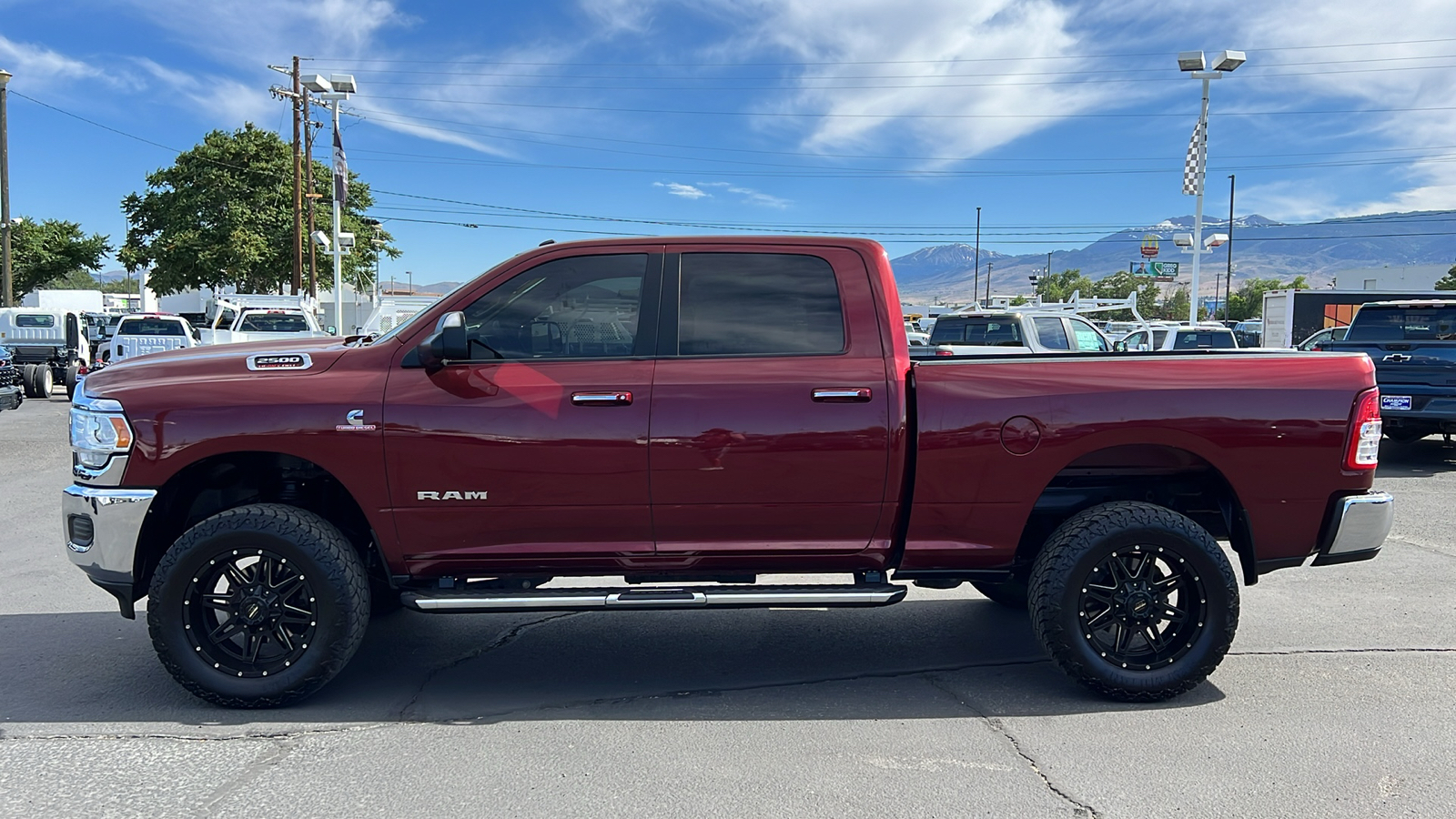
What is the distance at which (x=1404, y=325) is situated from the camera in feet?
39.7

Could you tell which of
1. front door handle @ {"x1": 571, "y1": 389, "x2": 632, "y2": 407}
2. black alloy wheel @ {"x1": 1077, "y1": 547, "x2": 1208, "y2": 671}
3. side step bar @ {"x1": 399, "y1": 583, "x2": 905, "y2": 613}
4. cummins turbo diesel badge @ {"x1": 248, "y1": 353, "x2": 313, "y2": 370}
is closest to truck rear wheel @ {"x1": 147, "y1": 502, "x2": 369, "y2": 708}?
side step bar @ {"x1": 399, "y1": 583, "x2": 905, "y2": 613}

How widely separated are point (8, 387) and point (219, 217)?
36.9 m

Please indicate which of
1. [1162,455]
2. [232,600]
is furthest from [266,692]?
[1162,455]

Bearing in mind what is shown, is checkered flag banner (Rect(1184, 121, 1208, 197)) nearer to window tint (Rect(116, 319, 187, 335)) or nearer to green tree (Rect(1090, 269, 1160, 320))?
window tint (Rect(116, 319, 187, 335))

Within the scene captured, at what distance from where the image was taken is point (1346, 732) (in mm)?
4004

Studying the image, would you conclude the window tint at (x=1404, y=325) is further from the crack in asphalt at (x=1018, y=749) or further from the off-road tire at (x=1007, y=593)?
the crack in asphalt at (x=1018, y=749)

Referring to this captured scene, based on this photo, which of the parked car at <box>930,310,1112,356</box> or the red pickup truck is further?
the parked car at <box>930,310,1112,356</box>

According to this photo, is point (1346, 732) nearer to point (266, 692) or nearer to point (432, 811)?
point (432, 811)

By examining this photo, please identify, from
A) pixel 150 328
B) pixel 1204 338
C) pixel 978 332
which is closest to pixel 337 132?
pixel 150 328

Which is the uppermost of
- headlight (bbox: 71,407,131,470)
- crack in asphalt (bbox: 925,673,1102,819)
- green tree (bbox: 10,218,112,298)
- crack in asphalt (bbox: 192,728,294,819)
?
green tree (bbox: 10,218,112,298)

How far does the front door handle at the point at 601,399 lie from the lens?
4137 mm

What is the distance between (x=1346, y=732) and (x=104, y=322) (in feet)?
126

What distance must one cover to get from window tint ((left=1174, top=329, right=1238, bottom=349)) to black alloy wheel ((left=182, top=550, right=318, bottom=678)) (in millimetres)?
20050

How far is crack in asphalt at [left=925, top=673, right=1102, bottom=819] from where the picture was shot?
335cm
